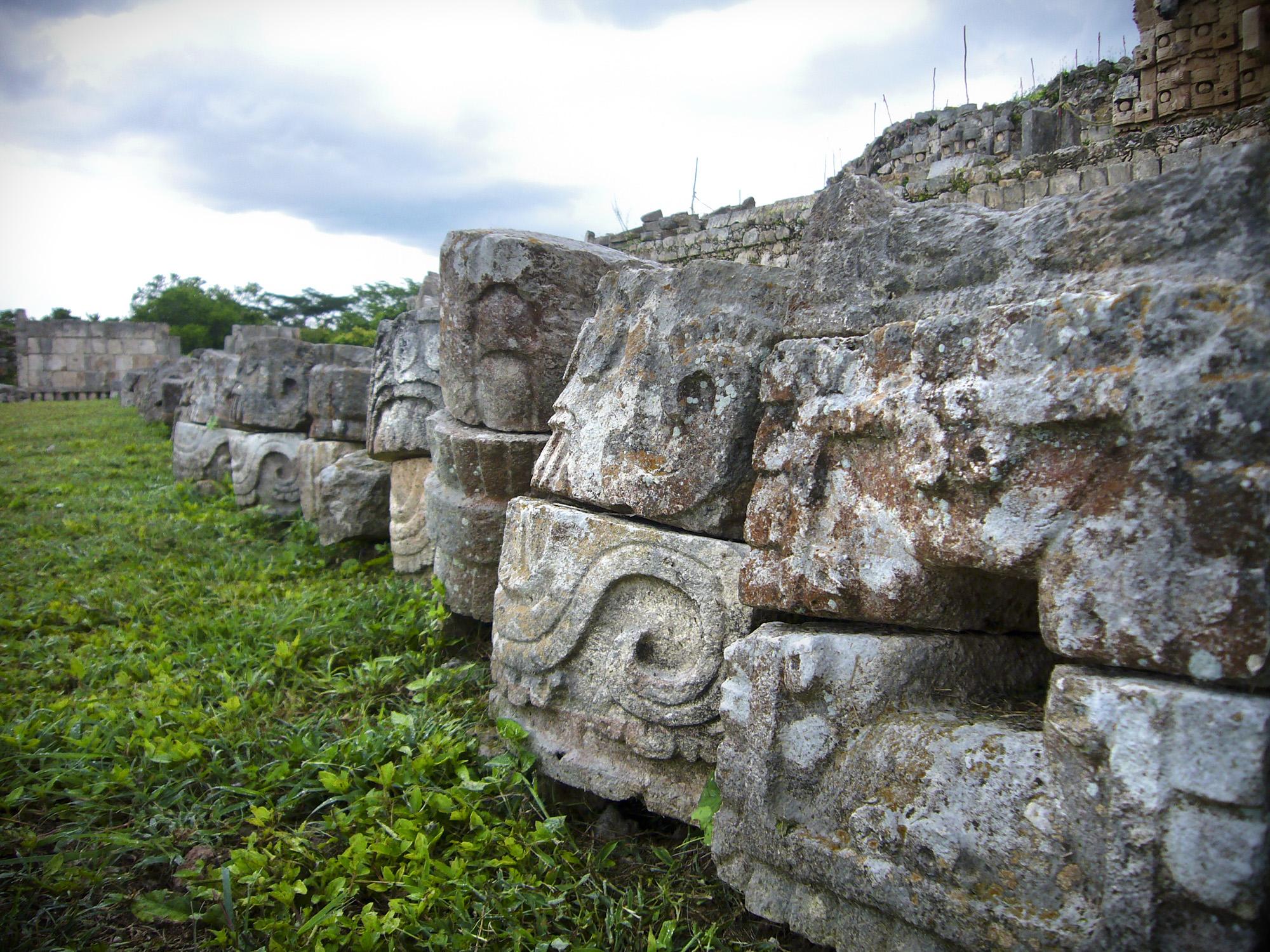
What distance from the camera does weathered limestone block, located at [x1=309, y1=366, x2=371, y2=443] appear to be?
4879 mm

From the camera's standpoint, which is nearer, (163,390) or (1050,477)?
(1050,477)

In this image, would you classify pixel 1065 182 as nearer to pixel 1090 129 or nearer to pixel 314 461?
pixel 1090 129

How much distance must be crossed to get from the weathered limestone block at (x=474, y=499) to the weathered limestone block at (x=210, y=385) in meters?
3.92

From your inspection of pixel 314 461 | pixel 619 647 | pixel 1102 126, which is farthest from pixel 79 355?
pixel 619 647

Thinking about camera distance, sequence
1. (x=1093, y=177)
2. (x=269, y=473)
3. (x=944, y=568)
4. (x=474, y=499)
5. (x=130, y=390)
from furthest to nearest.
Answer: (x=130, y=390) < (x=1093, y=177) < (x=269, y=473) < (x=474, y=499) < (x=944, y=568)

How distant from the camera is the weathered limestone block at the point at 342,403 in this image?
4879mm

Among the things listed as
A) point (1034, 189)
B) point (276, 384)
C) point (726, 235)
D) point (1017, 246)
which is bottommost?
point (276, 384)

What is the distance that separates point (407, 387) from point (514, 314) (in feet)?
4.94

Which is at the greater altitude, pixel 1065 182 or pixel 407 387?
pixel 1065 182

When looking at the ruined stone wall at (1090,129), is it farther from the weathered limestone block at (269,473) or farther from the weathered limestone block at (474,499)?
the weathered limestone block at (269,473)

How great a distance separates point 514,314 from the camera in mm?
2840

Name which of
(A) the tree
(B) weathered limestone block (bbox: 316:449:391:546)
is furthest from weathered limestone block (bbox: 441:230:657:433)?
(A) the tree

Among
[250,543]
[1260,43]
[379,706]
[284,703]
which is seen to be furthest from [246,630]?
[1260,43]

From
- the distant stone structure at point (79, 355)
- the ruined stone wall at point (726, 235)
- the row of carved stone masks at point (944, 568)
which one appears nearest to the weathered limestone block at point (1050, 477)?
the row of carved stone masks at point (944, 568)
